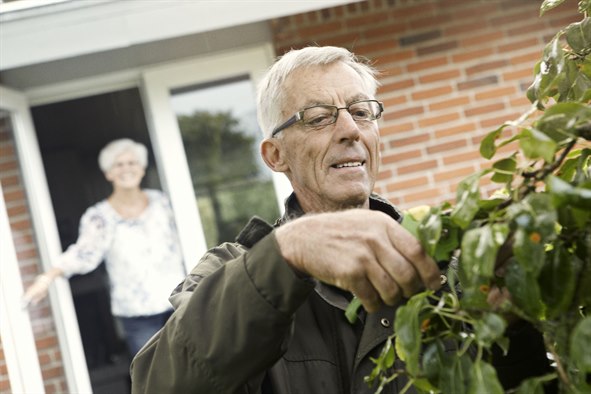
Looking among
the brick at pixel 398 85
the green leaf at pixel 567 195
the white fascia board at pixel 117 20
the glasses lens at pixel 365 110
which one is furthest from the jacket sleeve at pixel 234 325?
the brick at pixel 398 85

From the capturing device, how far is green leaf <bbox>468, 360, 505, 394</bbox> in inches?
40.2

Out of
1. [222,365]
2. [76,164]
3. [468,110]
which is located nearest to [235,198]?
[76,164]

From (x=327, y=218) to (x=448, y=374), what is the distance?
285 millimetres

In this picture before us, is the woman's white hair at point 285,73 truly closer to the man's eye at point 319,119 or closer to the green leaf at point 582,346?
the man's eye at point 319,119

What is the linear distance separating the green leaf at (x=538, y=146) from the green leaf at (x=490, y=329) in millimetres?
189

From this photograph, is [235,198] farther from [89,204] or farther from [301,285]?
[301,285]

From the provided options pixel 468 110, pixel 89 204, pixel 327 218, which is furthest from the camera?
pixel 89 204

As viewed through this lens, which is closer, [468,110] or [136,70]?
[468,110]

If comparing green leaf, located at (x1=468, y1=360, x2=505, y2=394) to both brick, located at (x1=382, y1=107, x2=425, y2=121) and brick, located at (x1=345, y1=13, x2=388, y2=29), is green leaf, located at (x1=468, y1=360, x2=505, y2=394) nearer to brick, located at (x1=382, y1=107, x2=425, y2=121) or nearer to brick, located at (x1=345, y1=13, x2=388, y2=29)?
brick, located at (x1=382, y1=107, x2=425, y2=121)

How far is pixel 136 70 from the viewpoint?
5629mm

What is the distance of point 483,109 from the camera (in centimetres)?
525

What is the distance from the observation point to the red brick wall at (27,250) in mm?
5414

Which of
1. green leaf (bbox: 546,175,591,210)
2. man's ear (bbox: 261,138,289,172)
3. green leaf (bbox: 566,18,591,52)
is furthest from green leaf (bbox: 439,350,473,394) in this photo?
man's ear (bbox: 261,138,289,172)

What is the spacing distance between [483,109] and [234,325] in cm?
414
